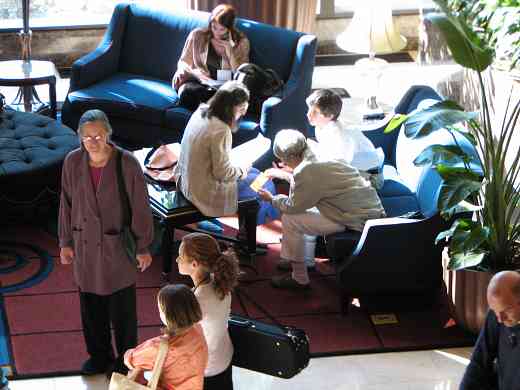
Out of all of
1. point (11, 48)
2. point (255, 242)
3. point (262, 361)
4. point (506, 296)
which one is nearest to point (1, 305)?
point (255, 242)

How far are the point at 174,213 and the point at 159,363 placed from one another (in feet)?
7.54

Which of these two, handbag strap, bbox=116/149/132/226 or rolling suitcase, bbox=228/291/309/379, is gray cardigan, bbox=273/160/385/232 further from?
rolling suitcase, bbox=228/291/309/379

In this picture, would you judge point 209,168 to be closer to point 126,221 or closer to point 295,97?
point 126,221

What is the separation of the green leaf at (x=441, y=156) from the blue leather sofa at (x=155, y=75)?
216cm

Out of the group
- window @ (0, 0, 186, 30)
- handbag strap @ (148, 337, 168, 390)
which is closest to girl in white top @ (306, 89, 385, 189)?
handbag strap @ (148, 337, 168, 390)

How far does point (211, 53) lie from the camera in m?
7.84

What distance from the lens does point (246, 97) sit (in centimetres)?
588

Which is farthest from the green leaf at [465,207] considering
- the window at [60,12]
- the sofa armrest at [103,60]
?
the window at [60,12]

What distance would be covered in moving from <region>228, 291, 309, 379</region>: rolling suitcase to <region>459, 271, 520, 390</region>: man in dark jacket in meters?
0.73

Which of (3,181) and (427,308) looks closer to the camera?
(427,308)

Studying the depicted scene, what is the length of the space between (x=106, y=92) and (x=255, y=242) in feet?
7.40

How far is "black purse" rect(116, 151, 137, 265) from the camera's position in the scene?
4.69 m

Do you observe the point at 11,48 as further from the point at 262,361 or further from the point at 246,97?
the point at 262,361

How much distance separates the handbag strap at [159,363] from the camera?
12.5ft
